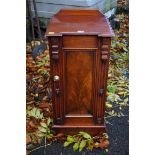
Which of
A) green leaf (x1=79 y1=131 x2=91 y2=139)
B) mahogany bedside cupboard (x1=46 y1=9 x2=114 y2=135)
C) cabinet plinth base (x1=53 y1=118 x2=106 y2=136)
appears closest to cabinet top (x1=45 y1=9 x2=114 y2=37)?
mahogany bedside cupboard (x1=46 y1=9 x2=114 y2=135)

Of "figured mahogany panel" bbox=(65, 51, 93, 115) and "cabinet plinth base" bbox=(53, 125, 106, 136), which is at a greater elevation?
"figured mahogany panel" bbox=(65, 51, 93, 115)

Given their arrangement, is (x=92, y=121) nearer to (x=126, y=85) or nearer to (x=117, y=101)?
(x=117, y=101)

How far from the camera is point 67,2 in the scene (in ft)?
13.8

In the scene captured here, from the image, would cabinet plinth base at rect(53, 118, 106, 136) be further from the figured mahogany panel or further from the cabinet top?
the cabinet top

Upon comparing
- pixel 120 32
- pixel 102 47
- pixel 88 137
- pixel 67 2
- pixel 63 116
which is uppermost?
pixel 67 2

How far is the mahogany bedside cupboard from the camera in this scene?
2234mm

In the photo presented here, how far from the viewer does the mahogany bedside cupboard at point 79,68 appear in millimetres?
2234

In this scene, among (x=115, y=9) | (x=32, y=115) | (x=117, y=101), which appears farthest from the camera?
(x=115, y=9)

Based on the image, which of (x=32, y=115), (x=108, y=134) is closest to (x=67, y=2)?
(x=32, y=115)

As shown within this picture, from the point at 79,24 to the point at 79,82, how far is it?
0.43 metres

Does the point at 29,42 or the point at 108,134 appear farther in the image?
the point at 29,42

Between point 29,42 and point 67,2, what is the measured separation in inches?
28.2

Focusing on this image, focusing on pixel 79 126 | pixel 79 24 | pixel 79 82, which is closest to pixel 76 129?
pixel 79 126

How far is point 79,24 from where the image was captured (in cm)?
240
